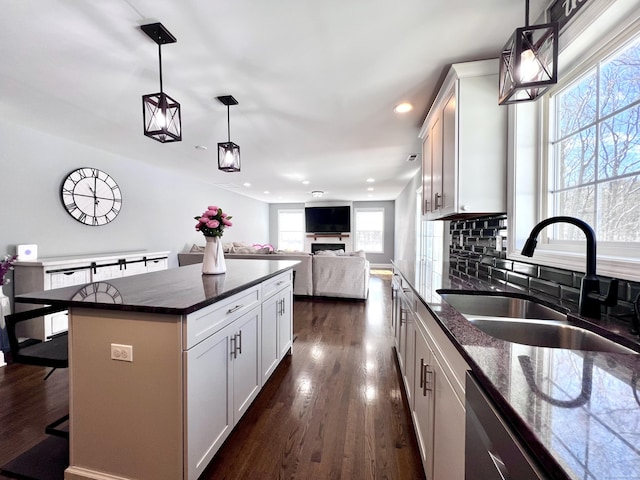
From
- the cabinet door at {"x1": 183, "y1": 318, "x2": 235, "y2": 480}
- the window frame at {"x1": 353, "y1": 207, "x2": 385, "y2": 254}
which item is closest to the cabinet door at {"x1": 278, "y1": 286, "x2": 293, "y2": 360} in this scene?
the cabinet door at {"x1": 183, "y1": 318, "x2": 235, "y2": 480}

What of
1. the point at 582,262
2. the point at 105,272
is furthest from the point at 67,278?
the point at 582,262

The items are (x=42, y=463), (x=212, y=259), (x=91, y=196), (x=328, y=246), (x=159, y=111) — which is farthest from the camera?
(x=328, y=246)

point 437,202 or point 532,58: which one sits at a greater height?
point 532,58

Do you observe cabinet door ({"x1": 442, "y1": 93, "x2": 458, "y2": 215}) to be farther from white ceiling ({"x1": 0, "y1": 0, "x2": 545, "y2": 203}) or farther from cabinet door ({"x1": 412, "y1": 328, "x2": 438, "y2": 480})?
cabinet door ({"x1": 412, "y1": 328, "x2": 438, "y2": 480})

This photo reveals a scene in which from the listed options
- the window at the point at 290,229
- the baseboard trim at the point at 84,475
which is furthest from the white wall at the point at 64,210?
the window at the point at 290,229

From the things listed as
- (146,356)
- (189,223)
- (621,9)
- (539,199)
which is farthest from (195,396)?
(189,223)

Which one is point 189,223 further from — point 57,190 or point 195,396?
point 195,396

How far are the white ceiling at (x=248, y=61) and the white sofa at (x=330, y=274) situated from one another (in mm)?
2274

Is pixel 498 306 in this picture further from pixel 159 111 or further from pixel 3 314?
pixel 3 314

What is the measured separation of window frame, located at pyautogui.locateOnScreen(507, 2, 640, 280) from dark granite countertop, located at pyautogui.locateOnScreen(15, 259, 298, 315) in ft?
5.70

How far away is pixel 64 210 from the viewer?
354cm

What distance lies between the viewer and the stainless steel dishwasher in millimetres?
510

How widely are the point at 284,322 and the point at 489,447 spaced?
6.91 feet

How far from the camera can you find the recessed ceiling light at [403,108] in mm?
2522
